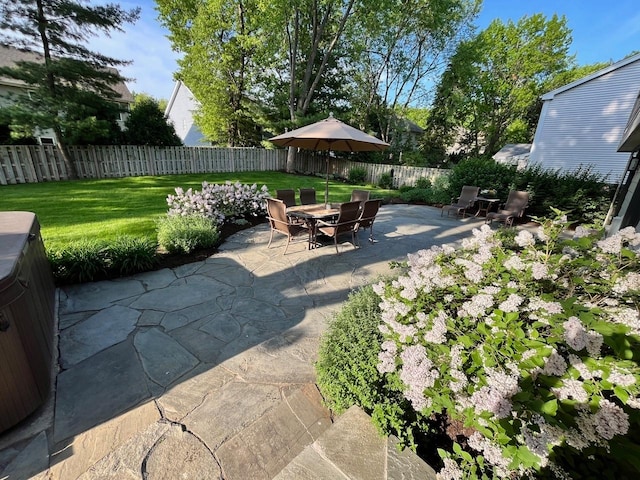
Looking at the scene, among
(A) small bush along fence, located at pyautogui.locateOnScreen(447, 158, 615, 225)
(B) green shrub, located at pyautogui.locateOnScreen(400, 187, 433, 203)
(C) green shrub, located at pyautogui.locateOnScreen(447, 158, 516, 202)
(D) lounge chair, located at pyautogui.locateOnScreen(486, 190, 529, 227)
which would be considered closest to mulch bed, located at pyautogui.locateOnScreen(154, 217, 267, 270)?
(D) lounge chair, located at pyautogui.locateOnScreen(486, 190, 529, 227)

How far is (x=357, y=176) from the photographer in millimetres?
16203

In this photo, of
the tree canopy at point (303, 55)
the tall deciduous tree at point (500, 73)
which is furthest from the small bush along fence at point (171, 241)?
the tall deciduous tree at point (500, 73)

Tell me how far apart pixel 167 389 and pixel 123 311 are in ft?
4.96

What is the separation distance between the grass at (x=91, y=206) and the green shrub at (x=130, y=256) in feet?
2.83

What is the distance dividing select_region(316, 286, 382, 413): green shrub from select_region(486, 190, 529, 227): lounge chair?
7.67 meters

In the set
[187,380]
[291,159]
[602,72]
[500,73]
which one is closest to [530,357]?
[187,380]

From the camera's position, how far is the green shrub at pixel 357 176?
16158 millimetres

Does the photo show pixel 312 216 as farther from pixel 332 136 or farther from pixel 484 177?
pixel 484 177

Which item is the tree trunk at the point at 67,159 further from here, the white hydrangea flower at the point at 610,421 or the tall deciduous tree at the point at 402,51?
the tall deciduous tree at the point at 402,51

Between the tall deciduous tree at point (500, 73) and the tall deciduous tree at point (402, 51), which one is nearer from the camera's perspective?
the tall deciduous tree at point (402, 51)

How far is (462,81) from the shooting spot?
66.4 ft

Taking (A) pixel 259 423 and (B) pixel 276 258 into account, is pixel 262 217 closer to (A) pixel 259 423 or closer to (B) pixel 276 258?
(B) pixel 276 258

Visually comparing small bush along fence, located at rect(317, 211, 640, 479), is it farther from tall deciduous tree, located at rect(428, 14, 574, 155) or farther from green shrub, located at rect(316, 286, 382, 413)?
tall deciduous tree, located at rect(428, 14, 574, 155)

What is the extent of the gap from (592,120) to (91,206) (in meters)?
19.0
